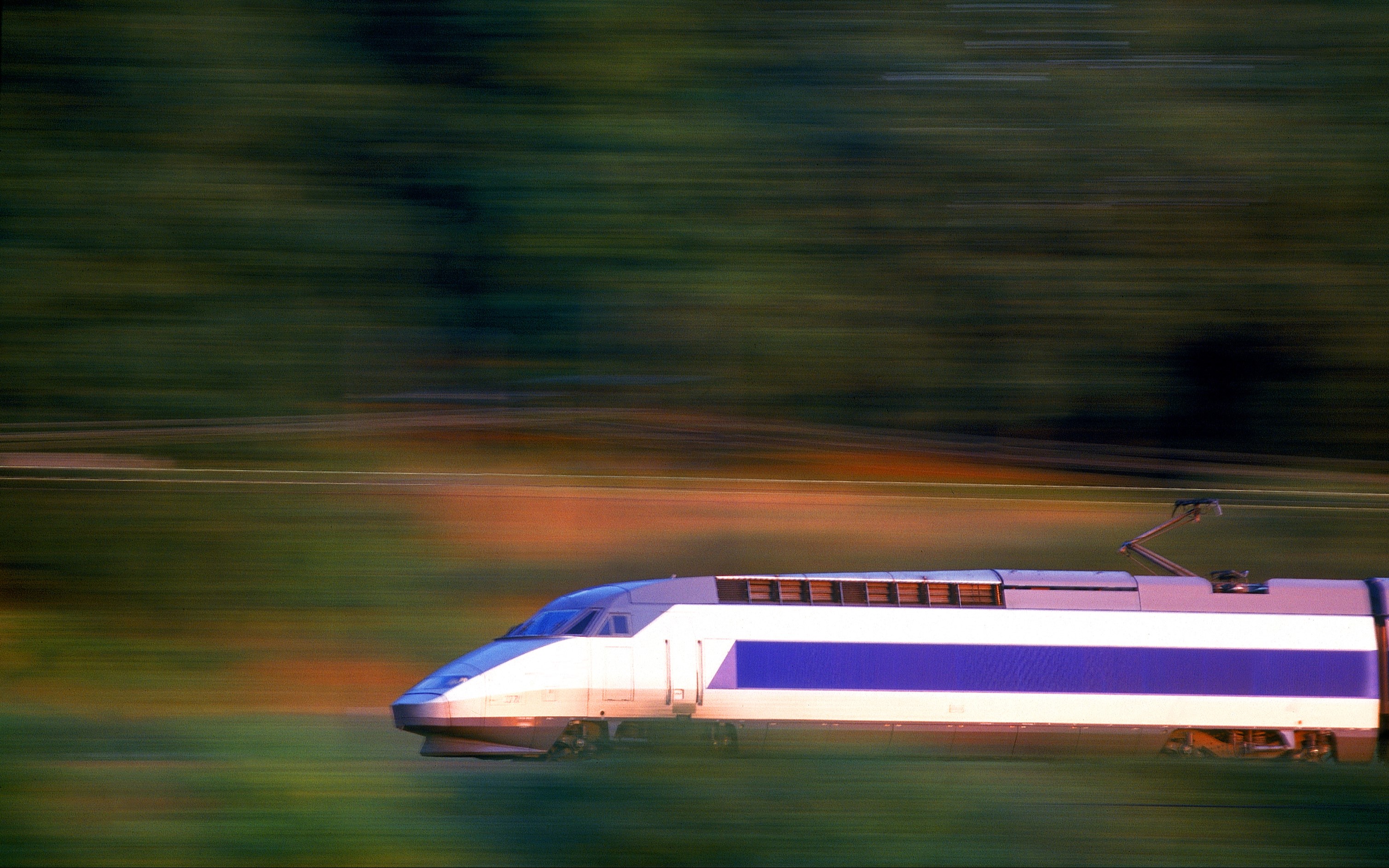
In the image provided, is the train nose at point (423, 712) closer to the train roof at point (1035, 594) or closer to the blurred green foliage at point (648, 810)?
the train roof at point (1035, 594)

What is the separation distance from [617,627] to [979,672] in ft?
7.53

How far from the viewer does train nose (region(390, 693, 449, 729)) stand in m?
7.02

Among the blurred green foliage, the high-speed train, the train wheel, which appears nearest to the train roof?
the high-speed train

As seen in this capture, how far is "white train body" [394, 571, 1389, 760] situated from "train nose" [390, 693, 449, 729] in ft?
0.89

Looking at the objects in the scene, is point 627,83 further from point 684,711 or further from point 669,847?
point 669,847

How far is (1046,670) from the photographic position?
7492 mm

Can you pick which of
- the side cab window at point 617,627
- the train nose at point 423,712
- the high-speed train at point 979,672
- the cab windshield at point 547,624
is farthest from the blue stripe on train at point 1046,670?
the train nose at point 423,712

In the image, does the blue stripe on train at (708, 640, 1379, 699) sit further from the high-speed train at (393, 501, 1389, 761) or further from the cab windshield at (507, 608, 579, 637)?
the cab windshield at (507, 608, 579, 637)

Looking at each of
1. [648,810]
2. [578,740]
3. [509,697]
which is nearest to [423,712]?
[509,697]

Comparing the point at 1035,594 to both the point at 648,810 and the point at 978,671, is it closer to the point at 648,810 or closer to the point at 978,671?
the point at 978,671

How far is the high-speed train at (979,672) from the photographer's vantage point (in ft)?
24.3

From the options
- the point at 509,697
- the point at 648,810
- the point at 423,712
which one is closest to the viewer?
the point at 648,810

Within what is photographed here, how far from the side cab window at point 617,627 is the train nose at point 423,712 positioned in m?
1.06

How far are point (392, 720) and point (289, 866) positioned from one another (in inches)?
170
